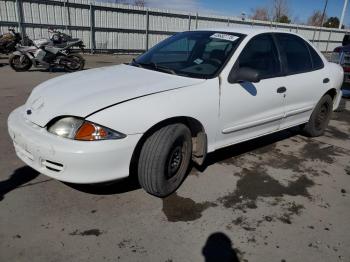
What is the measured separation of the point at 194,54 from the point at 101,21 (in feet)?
43.2

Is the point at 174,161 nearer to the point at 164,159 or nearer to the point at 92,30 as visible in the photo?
the point at 164,159

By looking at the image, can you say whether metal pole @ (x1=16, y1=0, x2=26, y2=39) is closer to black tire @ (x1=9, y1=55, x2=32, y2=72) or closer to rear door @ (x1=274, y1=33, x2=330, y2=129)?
black tire @ (x1=9, y1=55, x2=32, y2=72)

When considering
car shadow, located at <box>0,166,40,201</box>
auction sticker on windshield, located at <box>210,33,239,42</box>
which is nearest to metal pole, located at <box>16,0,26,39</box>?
car shadow, located at <box>0,166,40,201</box>

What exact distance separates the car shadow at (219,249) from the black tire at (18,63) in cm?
900

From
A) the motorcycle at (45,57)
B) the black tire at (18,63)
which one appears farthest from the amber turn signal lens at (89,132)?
the black tire at (18,63)

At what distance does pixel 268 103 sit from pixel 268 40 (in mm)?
794

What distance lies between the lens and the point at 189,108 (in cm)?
300

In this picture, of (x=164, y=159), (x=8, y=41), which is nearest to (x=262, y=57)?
(x=164, y=159)

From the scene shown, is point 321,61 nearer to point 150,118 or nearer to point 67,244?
point 150,118

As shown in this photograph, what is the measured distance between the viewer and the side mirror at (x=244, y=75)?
3.29m

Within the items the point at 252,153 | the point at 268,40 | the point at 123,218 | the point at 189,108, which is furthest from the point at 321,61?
the point at 123,218

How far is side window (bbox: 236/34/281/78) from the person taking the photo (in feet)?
11.8

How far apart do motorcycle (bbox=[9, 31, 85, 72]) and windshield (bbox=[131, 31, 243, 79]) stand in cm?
639

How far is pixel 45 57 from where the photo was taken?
31.1 feet
